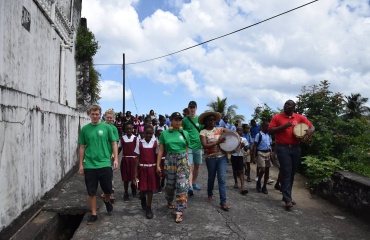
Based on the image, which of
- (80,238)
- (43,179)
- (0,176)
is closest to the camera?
(0,176)

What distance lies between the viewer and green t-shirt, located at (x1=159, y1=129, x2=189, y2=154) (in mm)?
5605

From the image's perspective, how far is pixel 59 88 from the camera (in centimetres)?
1028

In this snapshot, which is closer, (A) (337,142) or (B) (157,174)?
(B) (157,174)

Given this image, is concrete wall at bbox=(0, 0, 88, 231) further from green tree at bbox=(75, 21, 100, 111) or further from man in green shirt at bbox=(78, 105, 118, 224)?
green tree at bbox=(75, 21, 100, 111)

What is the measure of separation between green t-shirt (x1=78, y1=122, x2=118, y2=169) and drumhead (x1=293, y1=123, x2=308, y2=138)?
10.8 feet

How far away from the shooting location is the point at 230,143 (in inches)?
242

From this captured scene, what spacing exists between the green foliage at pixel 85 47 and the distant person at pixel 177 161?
991 cm

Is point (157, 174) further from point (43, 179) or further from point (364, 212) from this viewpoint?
point (364, 212)

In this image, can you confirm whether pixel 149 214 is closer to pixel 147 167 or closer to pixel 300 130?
pixel 147 167

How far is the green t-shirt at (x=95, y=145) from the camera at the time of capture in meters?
5.30

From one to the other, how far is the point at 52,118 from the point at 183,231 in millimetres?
3750

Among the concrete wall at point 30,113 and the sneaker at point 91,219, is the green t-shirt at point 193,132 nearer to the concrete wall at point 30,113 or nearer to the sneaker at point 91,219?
the sneaker at point 91,219

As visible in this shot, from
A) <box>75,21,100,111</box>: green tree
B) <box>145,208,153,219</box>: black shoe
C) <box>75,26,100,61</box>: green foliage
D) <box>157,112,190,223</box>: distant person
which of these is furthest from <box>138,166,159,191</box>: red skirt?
<box>75,26,100,61</box>: green foliage

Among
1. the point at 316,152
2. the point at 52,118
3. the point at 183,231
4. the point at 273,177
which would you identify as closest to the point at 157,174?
the point at 183,231
